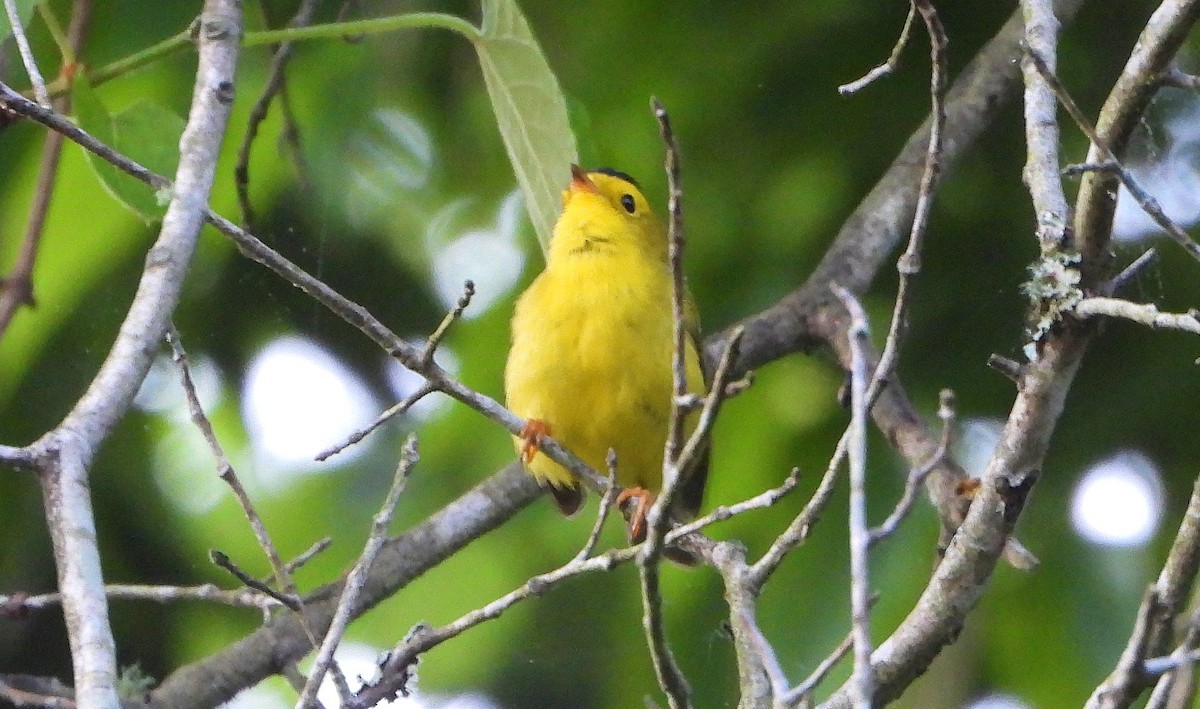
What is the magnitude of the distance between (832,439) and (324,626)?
1426 mm

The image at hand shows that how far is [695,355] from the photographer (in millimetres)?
4184

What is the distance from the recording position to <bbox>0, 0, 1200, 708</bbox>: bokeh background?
409 centimetres

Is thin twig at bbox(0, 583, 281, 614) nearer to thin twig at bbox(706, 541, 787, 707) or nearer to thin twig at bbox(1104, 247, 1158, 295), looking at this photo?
thin twig at bbox(706, 541, 787, 707)

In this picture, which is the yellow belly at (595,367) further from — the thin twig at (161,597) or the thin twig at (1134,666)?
the thin twig at (1134,666)

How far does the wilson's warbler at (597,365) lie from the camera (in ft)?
13.3

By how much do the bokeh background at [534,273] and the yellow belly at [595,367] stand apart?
1.04 feet

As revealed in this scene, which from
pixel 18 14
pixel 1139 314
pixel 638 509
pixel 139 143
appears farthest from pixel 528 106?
pixel 1139 314

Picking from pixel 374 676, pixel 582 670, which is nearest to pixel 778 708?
pixel 374 676

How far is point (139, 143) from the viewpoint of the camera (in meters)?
3.55

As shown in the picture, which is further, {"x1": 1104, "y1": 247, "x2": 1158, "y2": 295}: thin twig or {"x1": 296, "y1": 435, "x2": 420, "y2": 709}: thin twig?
{"x1": 1104, "y1": 247, "x2": 1158, "y2": 295}: thin twig

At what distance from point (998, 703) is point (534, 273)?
6.06ft

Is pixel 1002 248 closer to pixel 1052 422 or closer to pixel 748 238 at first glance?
pixel 748 238

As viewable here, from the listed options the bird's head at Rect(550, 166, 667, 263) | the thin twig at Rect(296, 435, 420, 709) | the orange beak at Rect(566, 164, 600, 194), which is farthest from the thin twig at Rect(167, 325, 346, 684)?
the orange beak at Rect(566, 164, 600, 194)

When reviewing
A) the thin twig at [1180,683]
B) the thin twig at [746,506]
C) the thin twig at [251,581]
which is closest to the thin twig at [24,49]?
the thin twig at [251,581]
